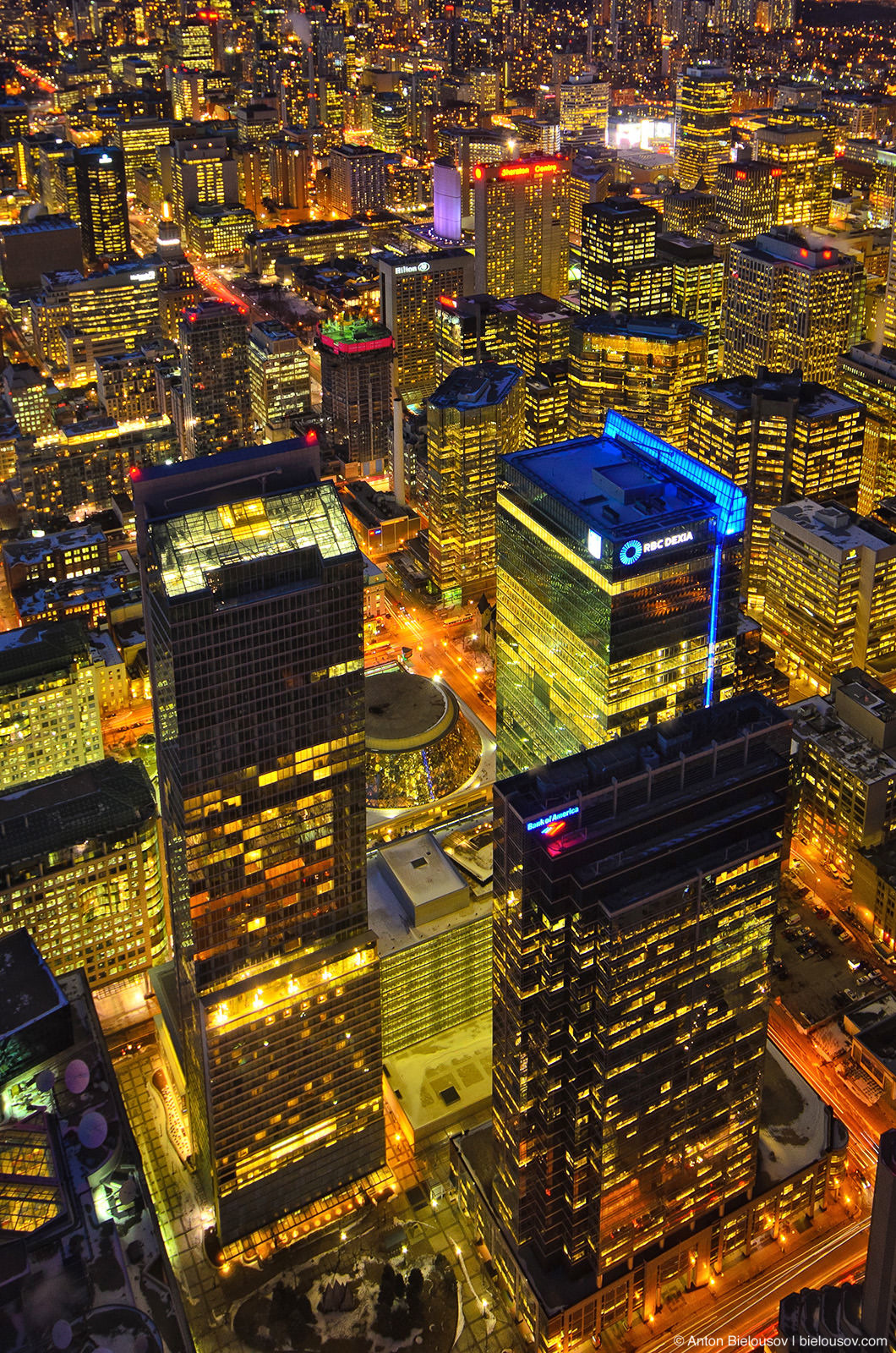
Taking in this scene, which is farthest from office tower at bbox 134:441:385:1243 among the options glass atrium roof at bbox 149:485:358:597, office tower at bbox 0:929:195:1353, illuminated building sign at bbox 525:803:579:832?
illuminated building sign at bbox 525:803:579:832

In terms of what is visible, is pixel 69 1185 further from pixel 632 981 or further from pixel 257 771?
pixel 632 981

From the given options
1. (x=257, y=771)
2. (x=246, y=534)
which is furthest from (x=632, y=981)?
(x=246, y=534)

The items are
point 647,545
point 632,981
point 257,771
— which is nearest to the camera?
point 632,981

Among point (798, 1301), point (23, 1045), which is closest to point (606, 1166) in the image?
point (798, 1301)

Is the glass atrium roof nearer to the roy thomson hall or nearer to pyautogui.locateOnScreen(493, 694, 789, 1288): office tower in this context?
the roy thomson hall

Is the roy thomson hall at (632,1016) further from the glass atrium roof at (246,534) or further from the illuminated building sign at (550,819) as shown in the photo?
the glass atrium roof at (246,534)

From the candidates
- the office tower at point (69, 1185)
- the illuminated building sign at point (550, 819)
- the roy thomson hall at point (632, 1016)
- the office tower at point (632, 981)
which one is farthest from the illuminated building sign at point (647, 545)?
the office tower at point (69, 1185)
